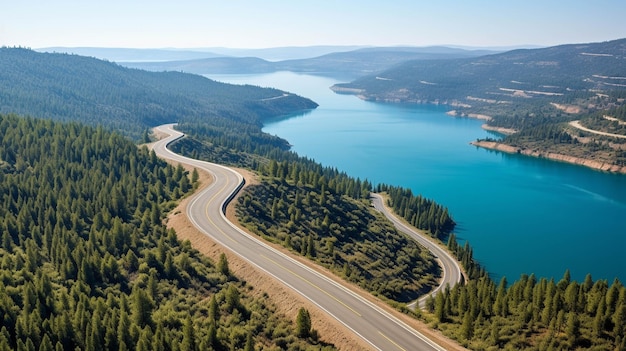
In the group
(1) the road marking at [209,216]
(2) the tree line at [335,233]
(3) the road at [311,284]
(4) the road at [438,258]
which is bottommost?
(4) the road at [438,258]

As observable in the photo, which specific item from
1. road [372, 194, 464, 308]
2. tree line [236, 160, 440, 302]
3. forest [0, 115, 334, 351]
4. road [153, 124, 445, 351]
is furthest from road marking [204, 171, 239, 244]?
road [372, 194, 464, 308]

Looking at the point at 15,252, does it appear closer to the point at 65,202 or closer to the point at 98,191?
the point at 65,202

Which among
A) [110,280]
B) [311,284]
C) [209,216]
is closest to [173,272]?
[110,280]

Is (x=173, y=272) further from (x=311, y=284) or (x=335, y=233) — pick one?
(x=335, y=233)

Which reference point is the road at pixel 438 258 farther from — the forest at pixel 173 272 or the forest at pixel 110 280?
the forest at pixel 110 280

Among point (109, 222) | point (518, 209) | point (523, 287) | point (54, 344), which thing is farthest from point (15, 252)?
point (518, 209)

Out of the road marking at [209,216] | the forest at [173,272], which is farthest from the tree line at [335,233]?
the road marking at [209,216]
